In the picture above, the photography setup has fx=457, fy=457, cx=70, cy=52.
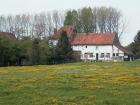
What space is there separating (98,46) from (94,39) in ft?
8.12

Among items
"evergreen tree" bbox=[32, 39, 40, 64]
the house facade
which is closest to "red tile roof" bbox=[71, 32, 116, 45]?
the house facade

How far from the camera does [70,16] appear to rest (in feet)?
513

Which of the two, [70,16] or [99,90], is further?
[70,16]

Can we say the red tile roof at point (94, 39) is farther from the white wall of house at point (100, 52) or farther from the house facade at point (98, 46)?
the white wall of house at point (100, 52)

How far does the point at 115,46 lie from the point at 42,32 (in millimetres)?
26780

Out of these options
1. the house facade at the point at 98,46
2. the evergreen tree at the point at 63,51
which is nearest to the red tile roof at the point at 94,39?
the house facade at the point at 98,46

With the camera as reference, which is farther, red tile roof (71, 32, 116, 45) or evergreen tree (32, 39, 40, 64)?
red tile roof (71, 32, 116, 45)

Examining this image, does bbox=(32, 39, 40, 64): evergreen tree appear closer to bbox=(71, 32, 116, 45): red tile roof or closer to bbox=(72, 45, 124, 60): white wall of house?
bbox=(72, 45, 124, 60): white wall of house

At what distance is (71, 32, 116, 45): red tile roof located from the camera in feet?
448

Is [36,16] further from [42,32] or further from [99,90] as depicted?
[99,90]

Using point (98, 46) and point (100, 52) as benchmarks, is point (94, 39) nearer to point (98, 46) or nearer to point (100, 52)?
point (98, 46)

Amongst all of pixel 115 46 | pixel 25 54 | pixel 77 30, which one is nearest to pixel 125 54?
pixel 115 46

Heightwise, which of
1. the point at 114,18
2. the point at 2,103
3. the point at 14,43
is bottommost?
the point at 2,103

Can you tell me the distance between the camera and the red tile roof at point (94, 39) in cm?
13650
